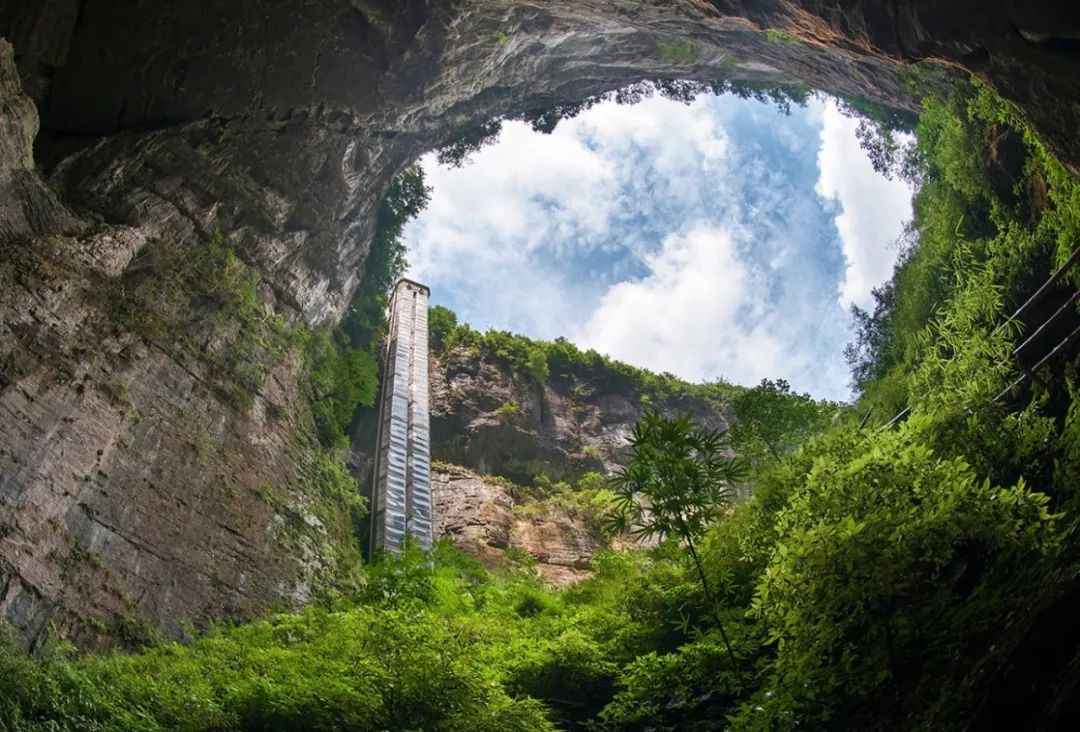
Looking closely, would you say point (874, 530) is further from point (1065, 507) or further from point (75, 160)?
point (75, 160)

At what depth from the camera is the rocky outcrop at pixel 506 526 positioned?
15265mm

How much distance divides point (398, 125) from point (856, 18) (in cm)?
989

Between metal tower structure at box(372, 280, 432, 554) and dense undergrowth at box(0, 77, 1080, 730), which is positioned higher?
metal tower structure at box(372, 280, 432, 554)

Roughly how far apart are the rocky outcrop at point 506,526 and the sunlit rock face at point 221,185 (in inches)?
175

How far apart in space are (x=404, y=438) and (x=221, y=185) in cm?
688

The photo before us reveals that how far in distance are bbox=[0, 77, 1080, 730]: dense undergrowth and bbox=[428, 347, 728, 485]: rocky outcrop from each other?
9.07m

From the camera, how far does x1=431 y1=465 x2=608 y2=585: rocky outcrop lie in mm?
15265

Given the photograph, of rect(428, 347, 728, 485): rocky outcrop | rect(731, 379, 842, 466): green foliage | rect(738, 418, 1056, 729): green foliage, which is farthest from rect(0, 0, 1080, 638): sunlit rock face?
rect(428, 347, 728, 485): rocky outcrop

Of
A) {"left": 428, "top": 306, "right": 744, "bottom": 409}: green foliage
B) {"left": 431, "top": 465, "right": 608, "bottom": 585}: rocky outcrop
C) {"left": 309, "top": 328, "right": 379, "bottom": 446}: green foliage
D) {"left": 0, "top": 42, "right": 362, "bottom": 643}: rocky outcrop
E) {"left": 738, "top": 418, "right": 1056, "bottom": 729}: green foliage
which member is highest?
{"left": 428, "top": 306, "right": 744, "bottom": 409}: green foliage

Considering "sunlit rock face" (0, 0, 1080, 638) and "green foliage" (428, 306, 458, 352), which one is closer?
A: "sunlit rock face" (0, 0, 1080, 638)

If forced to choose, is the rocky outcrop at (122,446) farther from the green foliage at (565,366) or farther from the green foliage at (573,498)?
the green foliage at (565,366)

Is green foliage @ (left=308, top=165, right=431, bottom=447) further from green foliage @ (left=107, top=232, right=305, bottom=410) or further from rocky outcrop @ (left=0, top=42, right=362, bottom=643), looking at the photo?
rocky outcrop @ (left=0, top=42, right=362, bottom=643)

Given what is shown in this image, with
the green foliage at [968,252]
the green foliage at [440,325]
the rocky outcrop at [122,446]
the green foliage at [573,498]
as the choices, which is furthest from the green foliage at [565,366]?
the green foliage at [968,252]

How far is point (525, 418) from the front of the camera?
20.2m
